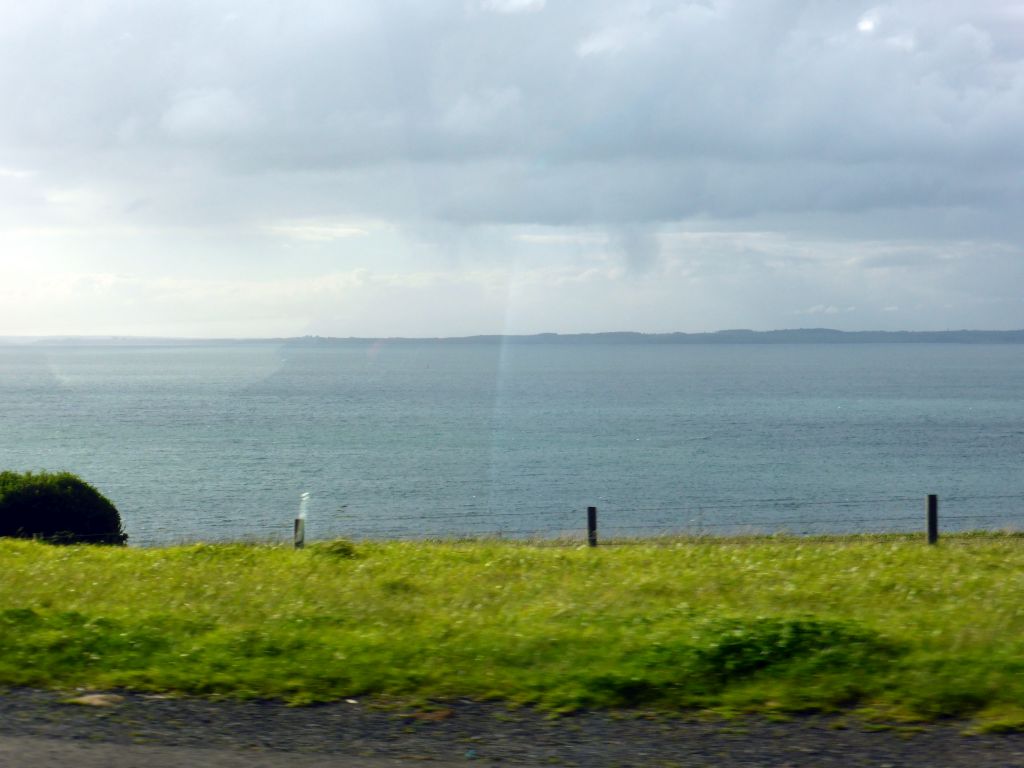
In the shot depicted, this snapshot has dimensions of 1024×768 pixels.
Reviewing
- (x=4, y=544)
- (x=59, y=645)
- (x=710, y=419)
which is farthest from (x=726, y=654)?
(x=710, y=419)

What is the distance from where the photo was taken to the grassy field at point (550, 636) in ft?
20.5

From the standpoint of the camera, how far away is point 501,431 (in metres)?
99.9

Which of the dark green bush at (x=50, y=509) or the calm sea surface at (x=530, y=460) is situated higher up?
the dark green bush at (x=50, y=509)

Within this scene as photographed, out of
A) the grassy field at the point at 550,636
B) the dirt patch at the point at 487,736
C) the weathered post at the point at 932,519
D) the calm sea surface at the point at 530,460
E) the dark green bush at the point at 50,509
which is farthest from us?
the calm sea surface at the point at 530,460

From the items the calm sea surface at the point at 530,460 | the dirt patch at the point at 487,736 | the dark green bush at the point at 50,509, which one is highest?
the dirt patch at the point at 487,736

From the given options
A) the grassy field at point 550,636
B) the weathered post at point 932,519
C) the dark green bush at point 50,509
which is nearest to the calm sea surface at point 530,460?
the dark green bush at point 50,509

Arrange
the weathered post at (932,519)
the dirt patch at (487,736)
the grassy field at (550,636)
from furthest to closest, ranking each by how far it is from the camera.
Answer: the weathered post at (932,519), the grassy field at (550,636), the dirt patch at (487,736)

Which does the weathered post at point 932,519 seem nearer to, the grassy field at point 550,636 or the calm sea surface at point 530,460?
the grassy field at point 550,636

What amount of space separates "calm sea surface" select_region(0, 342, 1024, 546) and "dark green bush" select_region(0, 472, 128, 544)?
370 inches

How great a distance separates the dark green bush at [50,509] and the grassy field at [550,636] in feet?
60.5

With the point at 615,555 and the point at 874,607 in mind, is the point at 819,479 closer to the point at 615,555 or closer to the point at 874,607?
the point at 615,555

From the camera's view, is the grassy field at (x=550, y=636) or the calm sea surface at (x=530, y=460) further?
the calm sea surface at (x=530, y=460)

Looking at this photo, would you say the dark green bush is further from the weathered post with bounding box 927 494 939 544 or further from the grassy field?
A: the weathered post with bounding box 927 494 939 544

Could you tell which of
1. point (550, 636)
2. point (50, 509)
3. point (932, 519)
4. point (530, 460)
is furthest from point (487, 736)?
point (530, 460)
